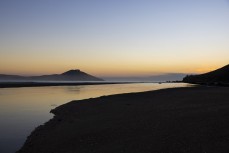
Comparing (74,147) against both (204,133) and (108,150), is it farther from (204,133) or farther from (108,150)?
(204,133)

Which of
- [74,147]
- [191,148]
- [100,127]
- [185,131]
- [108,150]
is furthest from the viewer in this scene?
[100,127]

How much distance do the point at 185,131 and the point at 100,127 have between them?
5758mm

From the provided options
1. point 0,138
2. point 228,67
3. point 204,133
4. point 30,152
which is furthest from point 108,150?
point 228,67

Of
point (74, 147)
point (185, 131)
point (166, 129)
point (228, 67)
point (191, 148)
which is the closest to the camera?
point (191, 148)

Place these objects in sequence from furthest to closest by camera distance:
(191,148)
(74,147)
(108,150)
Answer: (74,147) → (108,150) → (191,148)

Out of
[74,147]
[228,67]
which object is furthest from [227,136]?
[228,67]

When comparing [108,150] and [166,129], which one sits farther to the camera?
[166,129]

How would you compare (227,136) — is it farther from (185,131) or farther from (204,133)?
(185,131)

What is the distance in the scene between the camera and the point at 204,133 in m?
12.7

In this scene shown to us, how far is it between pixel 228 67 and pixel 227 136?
121 metres

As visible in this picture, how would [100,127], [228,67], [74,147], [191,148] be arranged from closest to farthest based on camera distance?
[191,148]
[74,147]
[100,127]
[228,67]

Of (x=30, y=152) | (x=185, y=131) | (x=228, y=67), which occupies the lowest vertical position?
(x=30, y=152)

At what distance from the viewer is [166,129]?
1432 cm

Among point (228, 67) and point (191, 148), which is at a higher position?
point (228, 67)
